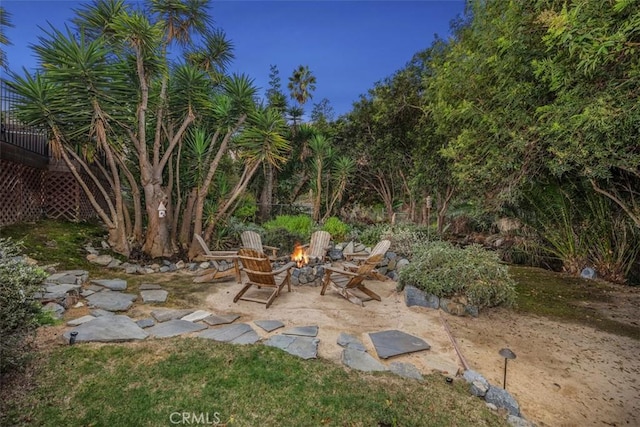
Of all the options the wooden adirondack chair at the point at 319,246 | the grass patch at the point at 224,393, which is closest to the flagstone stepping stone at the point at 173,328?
the grass patch at the point at 224,393

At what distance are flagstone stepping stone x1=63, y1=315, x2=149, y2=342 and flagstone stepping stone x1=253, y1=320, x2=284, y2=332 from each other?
121 cm

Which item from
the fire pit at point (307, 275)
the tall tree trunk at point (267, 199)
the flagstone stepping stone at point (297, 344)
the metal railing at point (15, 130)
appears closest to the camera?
the flagstone stepping stone at point (297, 344)

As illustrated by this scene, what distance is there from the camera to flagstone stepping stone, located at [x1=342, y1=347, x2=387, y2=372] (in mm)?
2785

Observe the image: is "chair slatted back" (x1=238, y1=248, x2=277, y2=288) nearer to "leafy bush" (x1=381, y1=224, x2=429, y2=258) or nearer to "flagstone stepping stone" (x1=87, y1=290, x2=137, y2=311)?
"flagstone stepping stone" (x1=87, y1=290, x2=137, y2=311)

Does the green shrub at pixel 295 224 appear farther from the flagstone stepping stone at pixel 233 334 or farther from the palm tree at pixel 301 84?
the palm tree at pixel 301 84

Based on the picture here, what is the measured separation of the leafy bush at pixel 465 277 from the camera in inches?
172

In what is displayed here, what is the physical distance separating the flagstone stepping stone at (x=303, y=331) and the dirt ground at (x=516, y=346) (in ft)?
0.34

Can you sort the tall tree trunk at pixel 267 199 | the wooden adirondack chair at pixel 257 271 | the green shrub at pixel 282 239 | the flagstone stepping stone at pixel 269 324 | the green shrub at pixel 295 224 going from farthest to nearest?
the tall tree trunk at pixel 267 199
the green shrub at pixel 295 224
the green shrub at pixel 282 239
the wooden adirondack chair at pixel 257 271
the flagstone stepping stone at pixel 269 324

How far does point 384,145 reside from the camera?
35.0ft

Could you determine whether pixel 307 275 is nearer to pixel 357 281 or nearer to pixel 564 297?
pixel 357 281

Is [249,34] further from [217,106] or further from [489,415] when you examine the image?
[489,415]

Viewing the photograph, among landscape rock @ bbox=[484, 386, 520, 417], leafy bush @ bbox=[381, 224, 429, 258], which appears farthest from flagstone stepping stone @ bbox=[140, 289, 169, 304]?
leafy bush @ bbox=[381, 224, 429, 258]

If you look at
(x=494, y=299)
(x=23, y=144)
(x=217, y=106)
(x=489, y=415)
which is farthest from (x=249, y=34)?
(x=489, y=415)

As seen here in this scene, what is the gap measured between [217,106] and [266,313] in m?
4.91
